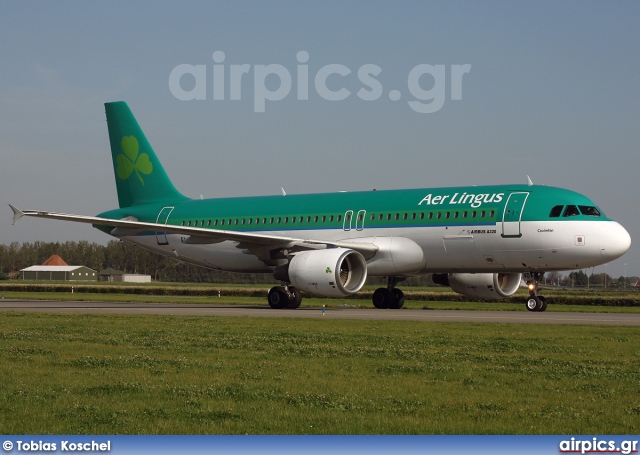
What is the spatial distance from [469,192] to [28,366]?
2100 centimetres

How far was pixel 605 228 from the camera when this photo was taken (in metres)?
29.0

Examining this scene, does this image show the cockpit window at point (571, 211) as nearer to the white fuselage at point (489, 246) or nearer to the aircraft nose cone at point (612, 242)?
the white fuselage at point (489, 246)

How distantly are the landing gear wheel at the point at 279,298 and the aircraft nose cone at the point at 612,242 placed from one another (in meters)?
11.5

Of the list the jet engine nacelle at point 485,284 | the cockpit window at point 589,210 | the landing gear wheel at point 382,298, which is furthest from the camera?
the landing gear wheel at point 382,298

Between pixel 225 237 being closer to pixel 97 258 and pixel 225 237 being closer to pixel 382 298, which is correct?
pixel 382 298

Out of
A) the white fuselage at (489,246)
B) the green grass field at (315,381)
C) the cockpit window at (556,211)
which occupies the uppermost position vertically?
the cockpit window at (556,211)

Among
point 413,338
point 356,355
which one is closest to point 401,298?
point 413,338

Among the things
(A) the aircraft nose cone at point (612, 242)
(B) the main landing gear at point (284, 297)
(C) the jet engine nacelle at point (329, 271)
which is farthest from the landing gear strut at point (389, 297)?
(A) the aircraft nose cone at point (612, 242)

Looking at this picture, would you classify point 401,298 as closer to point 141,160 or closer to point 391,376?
point 141,160

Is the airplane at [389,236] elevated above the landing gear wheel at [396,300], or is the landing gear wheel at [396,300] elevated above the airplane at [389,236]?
the airplane at [389,236]

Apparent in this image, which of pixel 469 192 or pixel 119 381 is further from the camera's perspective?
pixel 469 192

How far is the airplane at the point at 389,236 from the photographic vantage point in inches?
1153

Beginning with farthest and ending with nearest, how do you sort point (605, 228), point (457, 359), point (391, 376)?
1. point (605, 228)
2. point (457, 359)
3. point (391, 376)

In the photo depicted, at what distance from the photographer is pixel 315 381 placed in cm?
1164
